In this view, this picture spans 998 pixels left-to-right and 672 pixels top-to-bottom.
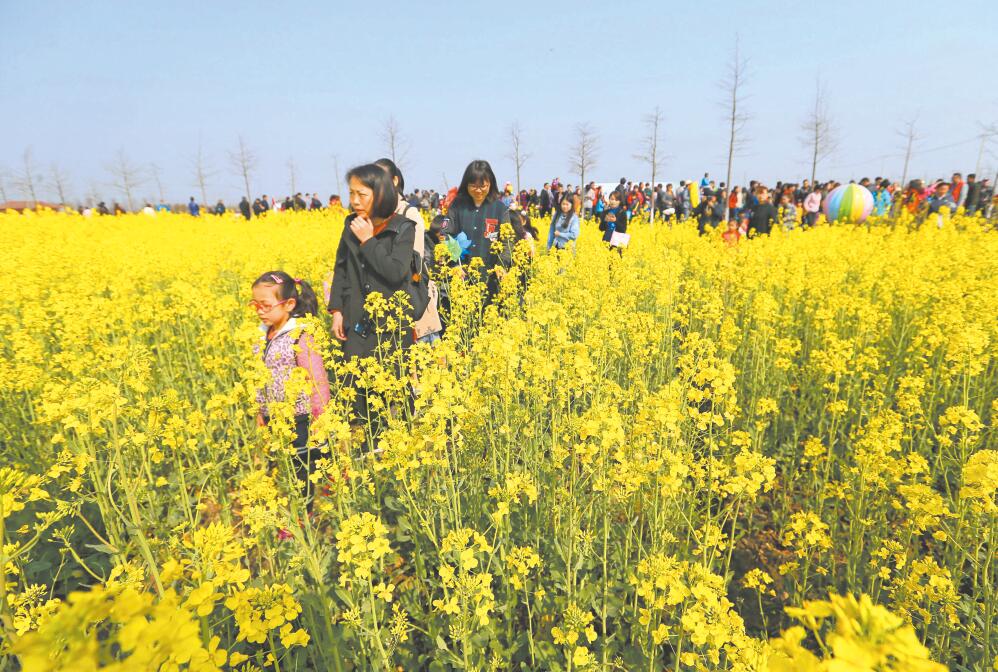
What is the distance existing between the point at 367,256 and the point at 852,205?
58.3 ft

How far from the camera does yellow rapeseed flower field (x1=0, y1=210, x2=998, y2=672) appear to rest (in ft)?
5.08

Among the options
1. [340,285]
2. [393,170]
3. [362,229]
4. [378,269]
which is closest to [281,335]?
[340,285]

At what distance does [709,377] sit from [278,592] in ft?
6.66

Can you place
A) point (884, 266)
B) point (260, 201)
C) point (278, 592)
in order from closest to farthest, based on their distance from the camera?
point (278, 592)
point (884, 266)
point (260, 201)

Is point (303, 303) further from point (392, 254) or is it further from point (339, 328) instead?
point (392, 254)

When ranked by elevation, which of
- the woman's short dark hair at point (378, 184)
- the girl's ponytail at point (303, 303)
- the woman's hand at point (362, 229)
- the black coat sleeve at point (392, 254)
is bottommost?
the girl's ponytail at point (303, 303)

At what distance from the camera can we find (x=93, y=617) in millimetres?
710

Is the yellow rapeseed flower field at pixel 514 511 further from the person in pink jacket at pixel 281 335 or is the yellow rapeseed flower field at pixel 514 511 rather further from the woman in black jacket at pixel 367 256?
the woman in black jacket at pixel 367 256

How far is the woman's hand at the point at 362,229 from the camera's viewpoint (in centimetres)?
363

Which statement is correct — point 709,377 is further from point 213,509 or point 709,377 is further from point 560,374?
point 213,509

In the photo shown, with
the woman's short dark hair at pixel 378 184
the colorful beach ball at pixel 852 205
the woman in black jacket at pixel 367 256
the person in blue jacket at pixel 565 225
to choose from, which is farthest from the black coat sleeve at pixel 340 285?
the colorful beach ball at pixel 852 205

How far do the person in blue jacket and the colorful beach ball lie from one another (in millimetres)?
11409

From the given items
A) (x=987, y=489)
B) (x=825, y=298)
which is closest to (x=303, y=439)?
Result: (x=987, y=489)

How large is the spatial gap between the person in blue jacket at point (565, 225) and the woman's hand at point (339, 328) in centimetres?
594
